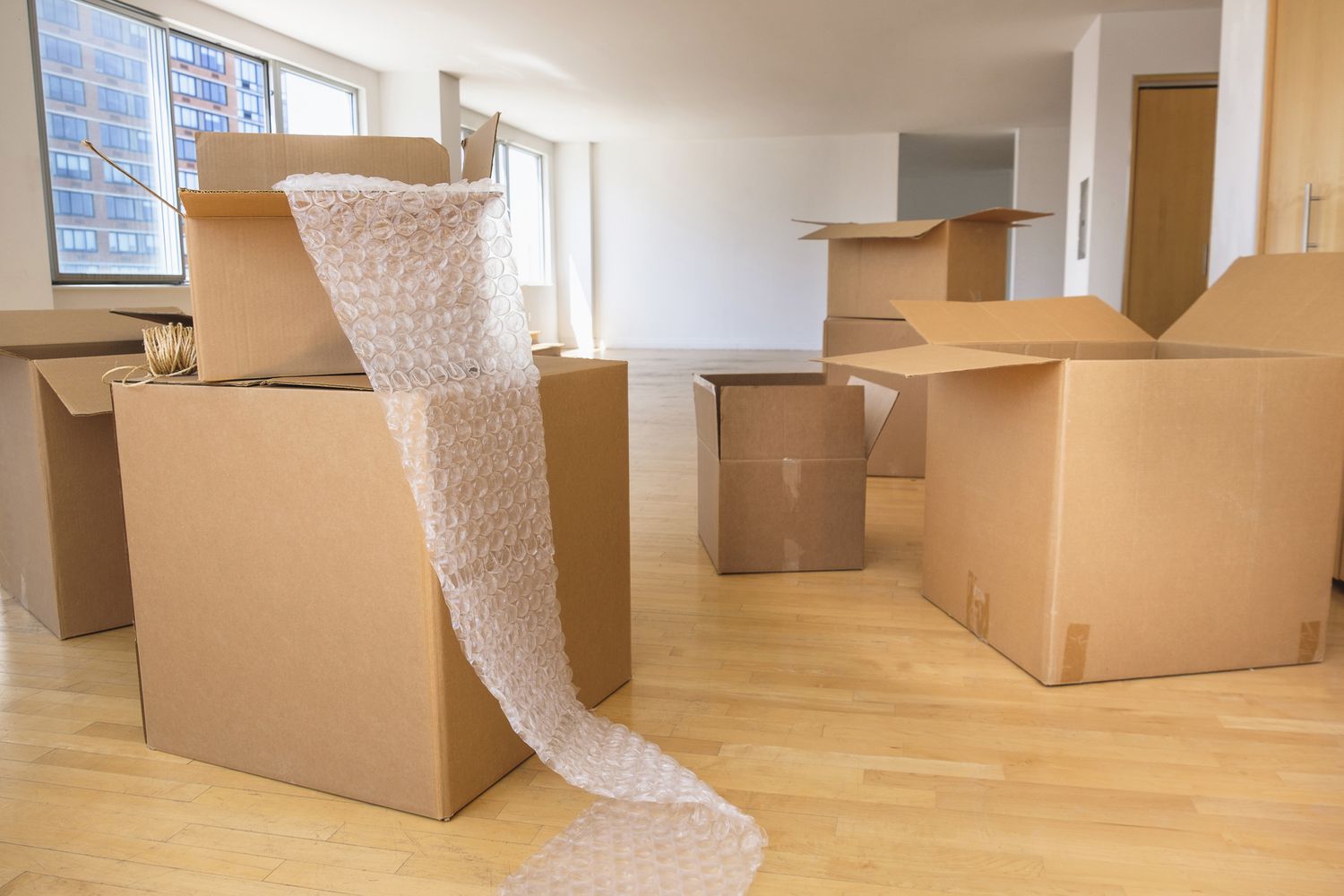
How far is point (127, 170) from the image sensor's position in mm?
5137

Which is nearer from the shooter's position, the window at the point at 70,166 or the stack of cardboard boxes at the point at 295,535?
the stack of cardboard boxes at the point at 295,535

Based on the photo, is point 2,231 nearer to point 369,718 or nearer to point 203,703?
point 203,703

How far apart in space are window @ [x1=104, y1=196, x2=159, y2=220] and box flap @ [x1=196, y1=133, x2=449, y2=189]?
4428 mm

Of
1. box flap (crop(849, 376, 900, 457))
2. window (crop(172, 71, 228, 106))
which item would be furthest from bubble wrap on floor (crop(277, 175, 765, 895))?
window (crop(172, 71, 228, 106))

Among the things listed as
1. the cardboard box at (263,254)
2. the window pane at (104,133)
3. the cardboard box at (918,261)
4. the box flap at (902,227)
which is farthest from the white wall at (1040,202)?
the cardboard box at (263,254)

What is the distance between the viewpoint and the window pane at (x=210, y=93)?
5.54 m

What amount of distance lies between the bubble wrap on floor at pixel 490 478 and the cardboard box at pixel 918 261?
2317 mm

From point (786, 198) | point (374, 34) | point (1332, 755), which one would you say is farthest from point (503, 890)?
point (786, 198)

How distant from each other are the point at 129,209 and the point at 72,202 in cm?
42

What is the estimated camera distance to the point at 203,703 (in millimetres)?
1401

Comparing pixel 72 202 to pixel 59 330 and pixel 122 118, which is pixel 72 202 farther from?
pixel 59 330

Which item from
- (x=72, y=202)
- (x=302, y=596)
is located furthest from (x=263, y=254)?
(x=72, y=202)

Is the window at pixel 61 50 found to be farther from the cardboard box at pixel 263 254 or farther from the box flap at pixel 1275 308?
the box flap at pixel 1275 308

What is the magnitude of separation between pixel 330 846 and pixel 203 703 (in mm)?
357
